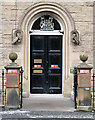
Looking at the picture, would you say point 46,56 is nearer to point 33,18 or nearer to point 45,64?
point 45,64

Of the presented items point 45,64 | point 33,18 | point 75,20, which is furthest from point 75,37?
point 33,18

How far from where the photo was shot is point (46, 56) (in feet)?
37.7

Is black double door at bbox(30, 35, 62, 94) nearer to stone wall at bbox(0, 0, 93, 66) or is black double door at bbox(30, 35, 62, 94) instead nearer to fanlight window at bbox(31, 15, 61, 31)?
fanlight window at bbox(31, 15, 61, 31)

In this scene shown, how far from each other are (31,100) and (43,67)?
177 centimetres

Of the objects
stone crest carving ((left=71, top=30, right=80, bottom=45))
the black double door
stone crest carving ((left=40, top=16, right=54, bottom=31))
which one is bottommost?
the black double door

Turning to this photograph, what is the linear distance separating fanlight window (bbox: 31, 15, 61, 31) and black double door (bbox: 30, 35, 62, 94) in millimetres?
360

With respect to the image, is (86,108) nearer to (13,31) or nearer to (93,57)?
(93,57)

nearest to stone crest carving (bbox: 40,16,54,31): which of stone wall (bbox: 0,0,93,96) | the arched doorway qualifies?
the arched doorway

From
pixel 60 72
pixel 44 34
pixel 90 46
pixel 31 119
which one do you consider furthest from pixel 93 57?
pixel 31 119

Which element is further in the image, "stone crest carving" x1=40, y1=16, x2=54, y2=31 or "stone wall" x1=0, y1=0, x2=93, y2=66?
"stone crest carving" x1=40, y1=16, x2=54, y2=31

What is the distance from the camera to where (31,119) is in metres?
7.62

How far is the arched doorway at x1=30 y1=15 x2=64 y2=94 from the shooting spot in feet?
37.6

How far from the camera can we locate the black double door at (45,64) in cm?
1146

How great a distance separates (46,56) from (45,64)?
14.0 inches
